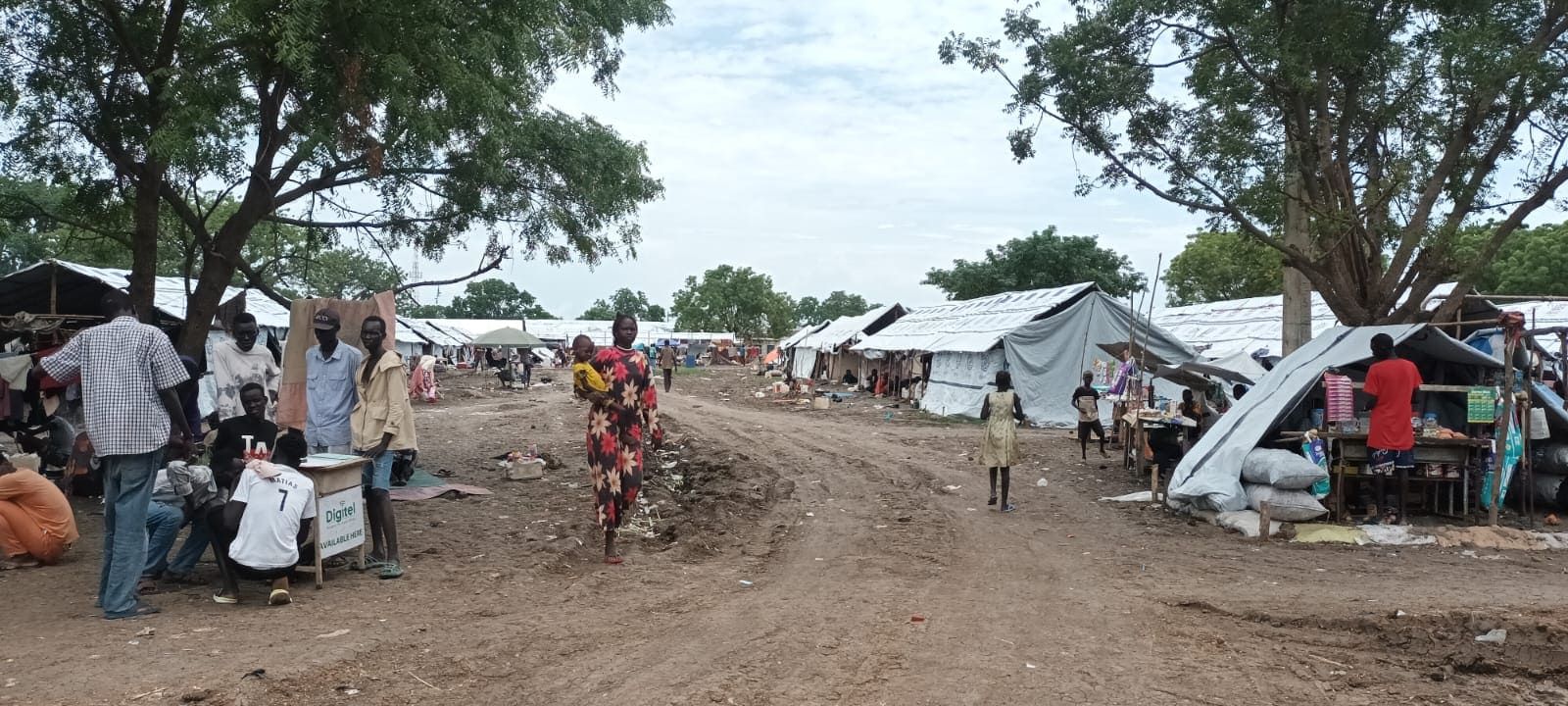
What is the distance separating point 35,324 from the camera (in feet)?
30.9

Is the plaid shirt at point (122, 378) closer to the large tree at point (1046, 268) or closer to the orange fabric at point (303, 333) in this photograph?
the orange fabric at point (303, 333)

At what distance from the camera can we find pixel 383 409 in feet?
21.7

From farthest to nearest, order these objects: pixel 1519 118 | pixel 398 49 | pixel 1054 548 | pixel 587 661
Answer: pixel 1519 118 → pixel 1054 548 → pixel 398 49 → pixel 587 661

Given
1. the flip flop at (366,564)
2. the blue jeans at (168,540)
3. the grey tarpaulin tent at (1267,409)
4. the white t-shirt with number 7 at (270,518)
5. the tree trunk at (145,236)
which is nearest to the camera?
the white t-shirt with number 7 at (270,518)

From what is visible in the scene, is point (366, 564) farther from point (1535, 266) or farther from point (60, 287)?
point (1535, 266)

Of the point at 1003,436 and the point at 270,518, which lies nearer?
the point at 270,518

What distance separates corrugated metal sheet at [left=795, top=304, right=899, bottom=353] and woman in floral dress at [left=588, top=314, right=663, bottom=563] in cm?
3175

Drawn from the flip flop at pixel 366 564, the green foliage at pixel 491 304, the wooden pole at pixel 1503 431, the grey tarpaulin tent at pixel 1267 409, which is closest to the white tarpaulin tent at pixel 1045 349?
the grey tarpaulin tent at pixel 1267 409

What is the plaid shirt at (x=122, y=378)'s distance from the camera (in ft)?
17.5

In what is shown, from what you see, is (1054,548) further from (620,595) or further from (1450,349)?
(1450,349)

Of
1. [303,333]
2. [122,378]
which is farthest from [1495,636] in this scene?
[303,333]

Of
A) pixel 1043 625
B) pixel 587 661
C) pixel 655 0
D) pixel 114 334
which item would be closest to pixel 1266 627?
pixel 1043 625

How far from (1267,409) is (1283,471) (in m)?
1.11

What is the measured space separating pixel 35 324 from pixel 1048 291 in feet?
70.6
